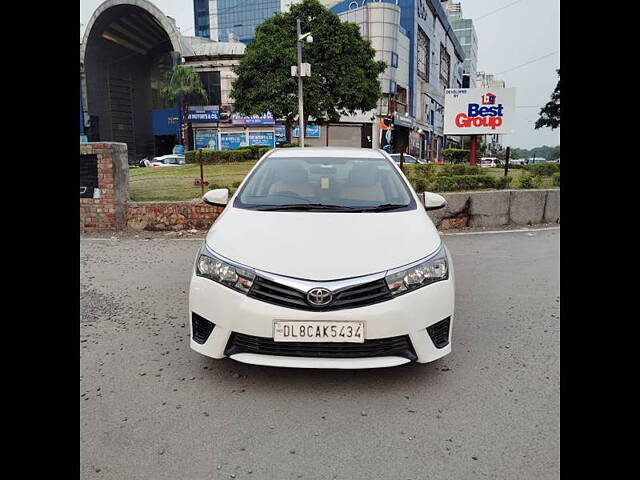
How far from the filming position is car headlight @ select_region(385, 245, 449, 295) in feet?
9.91

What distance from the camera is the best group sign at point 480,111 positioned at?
16.6 m

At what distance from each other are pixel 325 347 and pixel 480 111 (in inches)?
612

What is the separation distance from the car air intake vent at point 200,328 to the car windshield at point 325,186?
106 centimetres

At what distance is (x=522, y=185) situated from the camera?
34.1ft

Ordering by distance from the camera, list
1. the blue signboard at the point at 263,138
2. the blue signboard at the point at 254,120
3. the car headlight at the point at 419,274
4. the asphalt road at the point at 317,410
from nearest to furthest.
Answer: the asphalt road at the point at 317,410 < the car headlight at the point at 419,274 < the blue signboard at the point at 254,120 < the blue signboard at the point at 263,138

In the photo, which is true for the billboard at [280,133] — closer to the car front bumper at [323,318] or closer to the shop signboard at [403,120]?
the shop signboard at [403,120]

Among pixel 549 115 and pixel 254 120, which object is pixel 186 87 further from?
pixel 549 115

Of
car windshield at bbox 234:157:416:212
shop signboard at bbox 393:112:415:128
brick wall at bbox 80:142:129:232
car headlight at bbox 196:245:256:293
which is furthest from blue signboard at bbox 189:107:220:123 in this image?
car headlight at bbox 196:245:256:293

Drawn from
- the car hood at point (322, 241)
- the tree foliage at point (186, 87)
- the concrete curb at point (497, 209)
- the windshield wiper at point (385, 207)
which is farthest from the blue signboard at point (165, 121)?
the car hood at point (322, 241)

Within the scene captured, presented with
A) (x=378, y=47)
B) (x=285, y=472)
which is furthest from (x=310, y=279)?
(x=378, y=47)

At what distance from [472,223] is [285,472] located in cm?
779

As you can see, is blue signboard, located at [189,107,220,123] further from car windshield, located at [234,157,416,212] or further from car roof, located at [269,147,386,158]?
car windshield, located at [234,157,416,212]

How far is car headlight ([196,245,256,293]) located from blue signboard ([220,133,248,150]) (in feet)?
132
